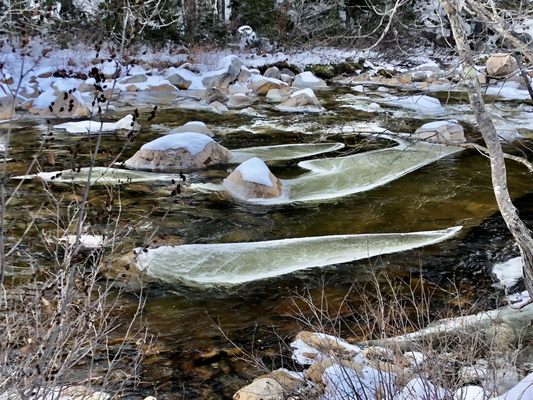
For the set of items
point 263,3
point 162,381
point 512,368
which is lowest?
point 162,381

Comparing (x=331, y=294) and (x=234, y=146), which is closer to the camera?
(x=331, y=294)

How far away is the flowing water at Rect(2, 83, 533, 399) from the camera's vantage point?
4.06 m

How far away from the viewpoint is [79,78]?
1484cm

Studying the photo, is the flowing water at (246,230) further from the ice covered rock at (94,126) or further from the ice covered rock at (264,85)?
the ice covered rock at (264,85)

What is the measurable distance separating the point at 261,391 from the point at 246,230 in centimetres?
314

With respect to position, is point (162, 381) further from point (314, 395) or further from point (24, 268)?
point (24, 268)

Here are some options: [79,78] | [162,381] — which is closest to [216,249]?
[162,381]

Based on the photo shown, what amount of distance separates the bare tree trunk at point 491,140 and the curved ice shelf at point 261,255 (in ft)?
4.98

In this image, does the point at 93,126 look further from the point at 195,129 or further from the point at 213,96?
the point at 213,96

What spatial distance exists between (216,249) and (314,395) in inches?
124

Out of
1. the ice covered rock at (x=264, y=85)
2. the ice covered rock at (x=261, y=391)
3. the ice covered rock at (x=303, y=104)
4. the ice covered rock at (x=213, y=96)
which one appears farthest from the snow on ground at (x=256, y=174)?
the ice covered rock at (x=264, y=85)

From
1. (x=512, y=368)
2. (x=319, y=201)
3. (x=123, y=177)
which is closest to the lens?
(x=512, y=368)

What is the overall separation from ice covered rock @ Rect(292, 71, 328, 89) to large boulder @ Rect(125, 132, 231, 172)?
9.38 m

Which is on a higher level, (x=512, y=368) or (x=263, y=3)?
(x=263, y=3)
